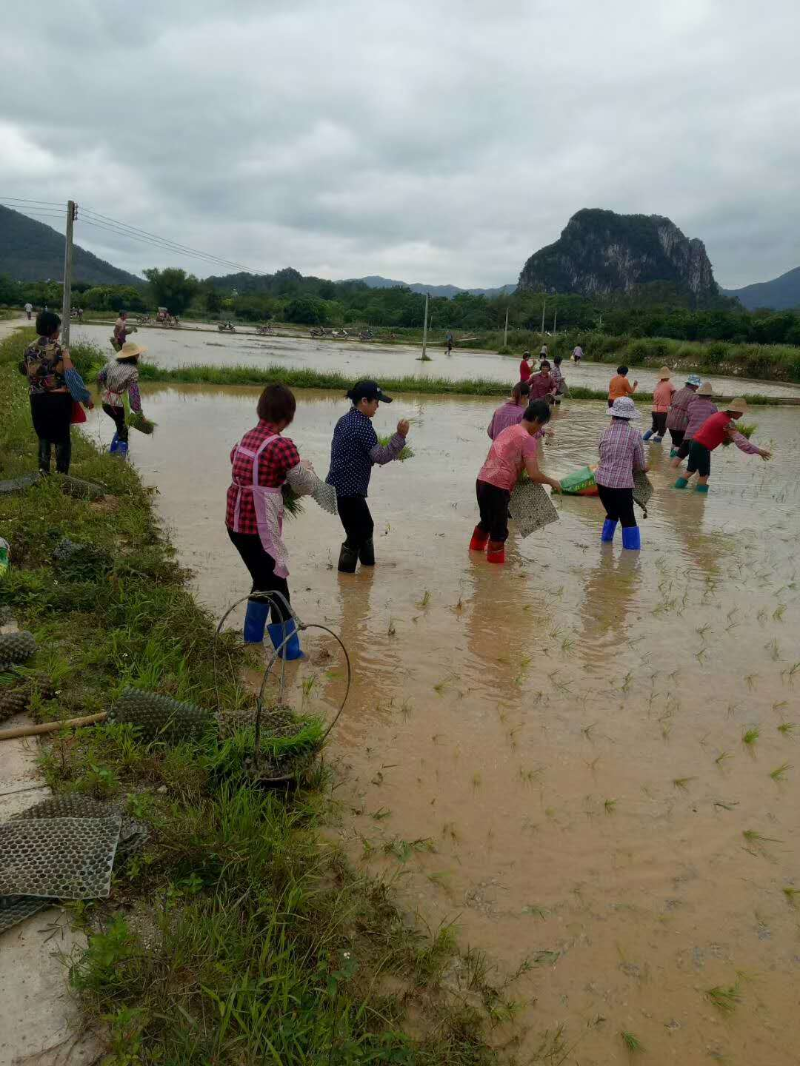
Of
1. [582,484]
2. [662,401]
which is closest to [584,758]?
[582,484]

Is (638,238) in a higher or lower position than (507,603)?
higher

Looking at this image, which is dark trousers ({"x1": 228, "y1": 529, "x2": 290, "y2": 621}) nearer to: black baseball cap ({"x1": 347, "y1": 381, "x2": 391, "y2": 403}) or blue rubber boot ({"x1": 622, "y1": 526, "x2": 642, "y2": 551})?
black baseball cap ({"x1": 347, "y1": 381, "x2": 391, "y2": 403})

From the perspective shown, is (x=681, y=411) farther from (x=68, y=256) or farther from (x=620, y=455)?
(x=68, y=256)

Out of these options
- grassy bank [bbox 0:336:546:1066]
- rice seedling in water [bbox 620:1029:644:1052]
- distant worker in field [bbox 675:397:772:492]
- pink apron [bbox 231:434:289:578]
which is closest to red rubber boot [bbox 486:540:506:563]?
pink apron [bbox 231:434:289:578]

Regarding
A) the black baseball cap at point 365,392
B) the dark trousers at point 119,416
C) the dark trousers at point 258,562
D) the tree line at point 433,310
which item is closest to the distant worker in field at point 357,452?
the black baseball cap at point 365,392

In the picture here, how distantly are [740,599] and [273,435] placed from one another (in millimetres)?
4581

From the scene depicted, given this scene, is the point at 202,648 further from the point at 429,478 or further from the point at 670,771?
the point at 429,478

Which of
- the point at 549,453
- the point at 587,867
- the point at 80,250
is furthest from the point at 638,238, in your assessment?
the point at 587,867

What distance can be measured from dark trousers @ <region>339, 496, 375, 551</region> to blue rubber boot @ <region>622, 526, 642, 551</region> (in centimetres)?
284

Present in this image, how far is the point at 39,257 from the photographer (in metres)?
143

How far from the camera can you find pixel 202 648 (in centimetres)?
436

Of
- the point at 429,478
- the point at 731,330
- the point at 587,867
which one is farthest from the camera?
the point at 731,330

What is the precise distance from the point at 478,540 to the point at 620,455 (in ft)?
5.38

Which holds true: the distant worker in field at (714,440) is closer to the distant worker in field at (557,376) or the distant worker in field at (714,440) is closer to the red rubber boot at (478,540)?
the red rubber boot at (478,540)
